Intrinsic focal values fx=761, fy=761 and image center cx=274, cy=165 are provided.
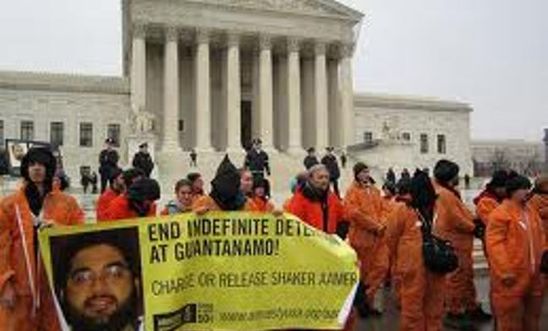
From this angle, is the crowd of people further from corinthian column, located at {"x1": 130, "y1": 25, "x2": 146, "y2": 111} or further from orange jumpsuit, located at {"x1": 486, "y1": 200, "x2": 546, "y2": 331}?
corinthian column, located at {"x1": 130, "y1": 25, "x2": 146, "y2": 111}

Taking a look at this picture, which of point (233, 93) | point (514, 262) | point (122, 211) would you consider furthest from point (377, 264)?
point (233, 93)

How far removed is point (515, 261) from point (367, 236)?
3.01 metres

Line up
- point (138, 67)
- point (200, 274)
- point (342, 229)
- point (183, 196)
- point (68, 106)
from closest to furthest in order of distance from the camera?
point (200, 274), point (342, 229), point (183, 196), point (138, 67), point (68, 106)

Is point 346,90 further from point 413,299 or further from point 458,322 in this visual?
point 413,299

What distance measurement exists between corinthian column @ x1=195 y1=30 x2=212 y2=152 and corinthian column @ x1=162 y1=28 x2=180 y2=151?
1.50 m

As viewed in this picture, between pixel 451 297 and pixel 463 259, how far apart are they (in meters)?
0.59

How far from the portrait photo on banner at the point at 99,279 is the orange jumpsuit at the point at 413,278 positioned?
2794mm

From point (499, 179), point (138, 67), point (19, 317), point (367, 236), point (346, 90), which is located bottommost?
point (19, 317)

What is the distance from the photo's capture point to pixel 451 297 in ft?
33.2

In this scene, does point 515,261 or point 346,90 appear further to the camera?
point 346,90

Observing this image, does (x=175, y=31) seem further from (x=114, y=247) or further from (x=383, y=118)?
(x=114, y=247)

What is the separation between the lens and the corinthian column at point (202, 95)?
52031 mm

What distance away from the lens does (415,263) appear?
24.8 feet

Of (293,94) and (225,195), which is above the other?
(293,94)
